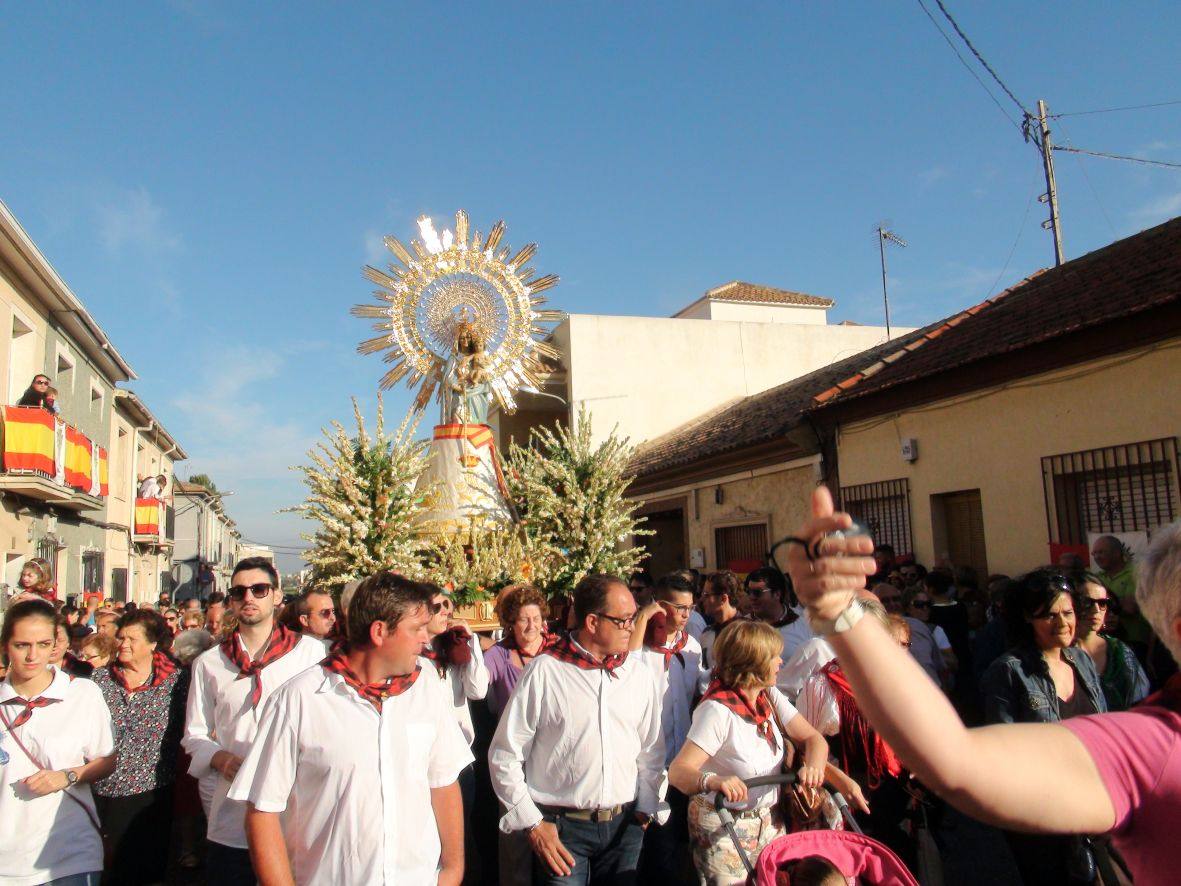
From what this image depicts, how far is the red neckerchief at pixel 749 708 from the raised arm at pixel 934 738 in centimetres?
226

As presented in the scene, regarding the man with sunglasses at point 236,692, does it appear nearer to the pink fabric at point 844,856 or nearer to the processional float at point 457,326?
the pink fabric at point 844,856

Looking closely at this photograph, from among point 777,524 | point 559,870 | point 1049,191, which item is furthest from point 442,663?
point 1049,191

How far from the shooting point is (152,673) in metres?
4.52

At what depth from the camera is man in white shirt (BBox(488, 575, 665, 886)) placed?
365 cm

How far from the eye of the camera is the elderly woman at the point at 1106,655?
4.23 meters

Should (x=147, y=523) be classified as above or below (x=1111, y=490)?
above

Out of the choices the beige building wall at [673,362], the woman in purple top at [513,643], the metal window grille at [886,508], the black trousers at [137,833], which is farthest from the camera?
the beige building wall at [673,362]

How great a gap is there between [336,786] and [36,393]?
46.1 ft

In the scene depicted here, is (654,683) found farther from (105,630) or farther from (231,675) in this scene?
(105,630)

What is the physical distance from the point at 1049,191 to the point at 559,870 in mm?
15073

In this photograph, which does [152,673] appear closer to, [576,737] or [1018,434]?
[576,737]

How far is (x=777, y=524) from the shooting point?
14.2 m

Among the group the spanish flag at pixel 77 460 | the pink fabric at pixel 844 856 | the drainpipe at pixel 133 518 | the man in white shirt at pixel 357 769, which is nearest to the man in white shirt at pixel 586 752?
the man in white shirt at pixel 357 769

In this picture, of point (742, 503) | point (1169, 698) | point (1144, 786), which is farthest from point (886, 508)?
point (1144, 786)
